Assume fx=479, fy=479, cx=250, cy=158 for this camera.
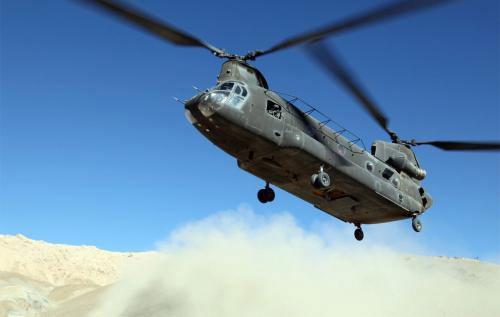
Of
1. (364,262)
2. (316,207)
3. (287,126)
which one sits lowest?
(316,207)

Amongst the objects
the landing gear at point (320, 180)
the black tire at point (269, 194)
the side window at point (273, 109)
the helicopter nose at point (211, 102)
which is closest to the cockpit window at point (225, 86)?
the helicopter nose at point (211, 102)

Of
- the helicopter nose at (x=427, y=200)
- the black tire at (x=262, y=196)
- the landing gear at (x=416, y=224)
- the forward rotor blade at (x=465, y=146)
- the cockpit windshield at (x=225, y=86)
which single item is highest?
the forward rotor blade at (x=465, y=146)

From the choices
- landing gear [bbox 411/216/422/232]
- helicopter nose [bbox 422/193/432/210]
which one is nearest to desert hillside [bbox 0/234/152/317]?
helicopter nose [bbox 422/193/432/210]

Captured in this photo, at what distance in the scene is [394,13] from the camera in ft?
37.1

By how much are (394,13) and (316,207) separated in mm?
10641

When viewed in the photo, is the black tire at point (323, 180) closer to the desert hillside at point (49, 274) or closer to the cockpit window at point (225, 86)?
the cockpit window at point (225, 86)

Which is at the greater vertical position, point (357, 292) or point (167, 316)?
point (357, 292)

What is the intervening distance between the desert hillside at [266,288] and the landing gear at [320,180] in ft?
121

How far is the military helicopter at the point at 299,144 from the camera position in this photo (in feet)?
48.5

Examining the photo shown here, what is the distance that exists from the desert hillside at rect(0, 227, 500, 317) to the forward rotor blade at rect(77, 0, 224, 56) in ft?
141

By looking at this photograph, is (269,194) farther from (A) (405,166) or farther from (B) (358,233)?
(A) (405,166)

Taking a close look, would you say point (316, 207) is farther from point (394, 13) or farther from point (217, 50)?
point (394, 13)

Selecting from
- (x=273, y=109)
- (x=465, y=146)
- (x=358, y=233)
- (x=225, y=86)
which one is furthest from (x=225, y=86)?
(x=358, y=233)

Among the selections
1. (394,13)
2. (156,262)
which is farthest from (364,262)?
(394,13)
